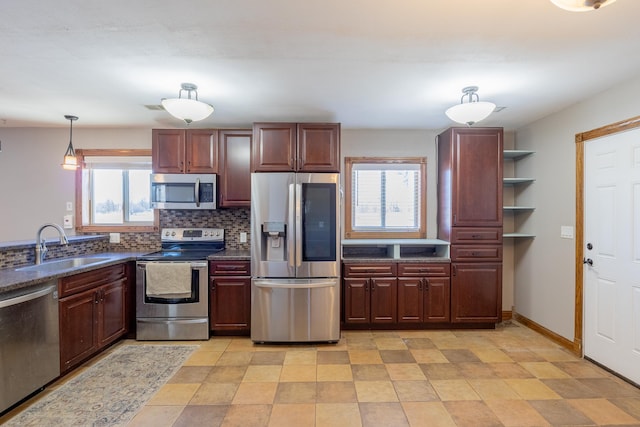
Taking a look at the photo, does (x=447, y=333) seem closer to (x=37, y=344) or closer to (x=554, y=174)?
(x=554, y=174)

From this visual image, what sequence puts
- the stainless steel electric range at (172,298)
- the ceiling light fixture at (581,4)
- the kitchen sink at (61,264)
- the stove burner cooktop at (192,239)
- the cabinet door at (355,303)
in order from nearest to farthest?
the ceiling light fixture at (581,4), the kitchen sink at (61,264), the stainless steel electric range at (172,298), the cabinet door at (355,303), the stove burner cooktop at (192,239)

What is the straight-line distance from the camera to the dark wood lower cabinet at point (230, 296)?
3.46 meters

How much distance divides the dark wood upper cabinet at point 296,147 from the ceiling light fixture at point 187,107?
816 mm

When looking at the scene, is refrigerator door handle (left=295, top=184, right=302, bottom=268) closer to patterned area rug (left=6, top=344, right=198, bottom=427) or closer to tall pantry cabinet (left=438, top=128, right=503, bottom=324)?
patterned area rug (left=6, top=344, right=198, bottom=427)

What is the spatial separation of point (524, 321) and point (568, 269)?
0.99m

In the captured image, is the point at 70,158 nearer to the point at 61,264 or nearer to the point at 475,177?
the point at 61,264

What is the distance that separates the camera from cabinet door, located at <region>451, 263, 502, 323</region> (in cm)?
369

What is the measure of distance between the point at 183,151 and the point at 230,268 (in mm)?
1473

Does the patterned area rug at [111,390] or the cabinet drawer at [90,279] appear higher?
the cabinet drawer at [90,279]

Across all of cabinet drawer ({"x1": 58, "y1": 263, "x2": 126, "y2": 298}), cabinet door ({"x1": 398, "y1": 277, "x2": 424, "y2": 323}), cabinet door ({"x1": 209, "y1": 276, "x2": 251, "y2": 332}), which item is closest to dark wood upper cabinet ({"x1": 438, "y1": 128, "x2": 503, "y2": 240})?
cabinet door ({"x1": 398, "y1": 277, "x2": 424, "y2": 323})

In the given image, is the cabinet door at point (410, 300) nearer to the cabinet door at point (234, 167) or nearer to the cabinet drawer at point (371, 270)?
the cabinet drawer at point (371, 270)

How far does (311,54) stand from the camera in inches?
86.4

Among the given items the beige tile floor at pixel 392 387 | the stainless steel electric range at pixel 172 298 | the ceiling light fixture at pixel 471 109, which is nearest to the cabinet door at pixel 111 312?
the stainless steel electric range at pixel 172 298

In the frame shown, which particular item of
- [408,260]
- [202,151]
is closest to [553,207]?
[408,260]
